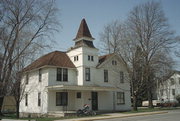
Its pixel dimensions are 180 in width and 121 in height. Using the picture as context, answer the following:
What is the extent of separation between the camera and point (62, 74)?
31266 mm

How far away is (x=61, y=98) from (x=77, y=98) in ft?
7.52

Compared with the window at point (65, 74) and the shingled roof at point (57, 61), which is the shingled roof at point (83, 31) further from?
the window at point (65, 74)

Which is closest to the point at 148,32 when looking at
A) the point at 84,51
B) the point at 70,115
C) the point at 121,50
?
the point at 121,50

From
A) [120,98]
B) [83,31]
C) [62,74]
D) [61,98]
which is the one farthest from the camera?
[120,98]

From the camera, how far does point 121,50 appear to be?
1390 inches

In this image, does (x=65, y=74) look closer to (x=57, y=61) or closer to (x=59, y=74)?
(x=59, y=74)

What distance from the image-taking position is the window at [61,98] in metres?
30.0

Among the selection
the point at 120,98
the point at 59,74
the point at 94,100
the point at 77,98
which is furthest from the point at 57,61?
the point at 120,98

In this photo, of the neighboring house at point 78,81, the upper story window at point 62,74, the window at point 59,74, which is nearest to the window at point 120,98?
the neighboring house at point 78,81

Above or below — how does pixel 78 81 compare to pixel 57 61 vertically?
below

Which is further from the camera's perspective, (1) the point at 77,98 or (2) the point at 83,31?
(2) the point at 83,31

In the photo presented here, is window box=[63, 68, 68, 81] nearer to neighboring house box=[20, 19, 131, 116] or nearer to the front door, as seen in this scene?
neighboring house box=[20, 19, 131, 116]

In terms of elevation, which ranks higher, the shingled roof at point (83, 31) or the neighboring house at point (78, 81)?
the shingled roof at point (83, 31)

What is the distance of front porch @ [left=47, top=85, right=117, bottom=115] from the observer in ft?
94.9
